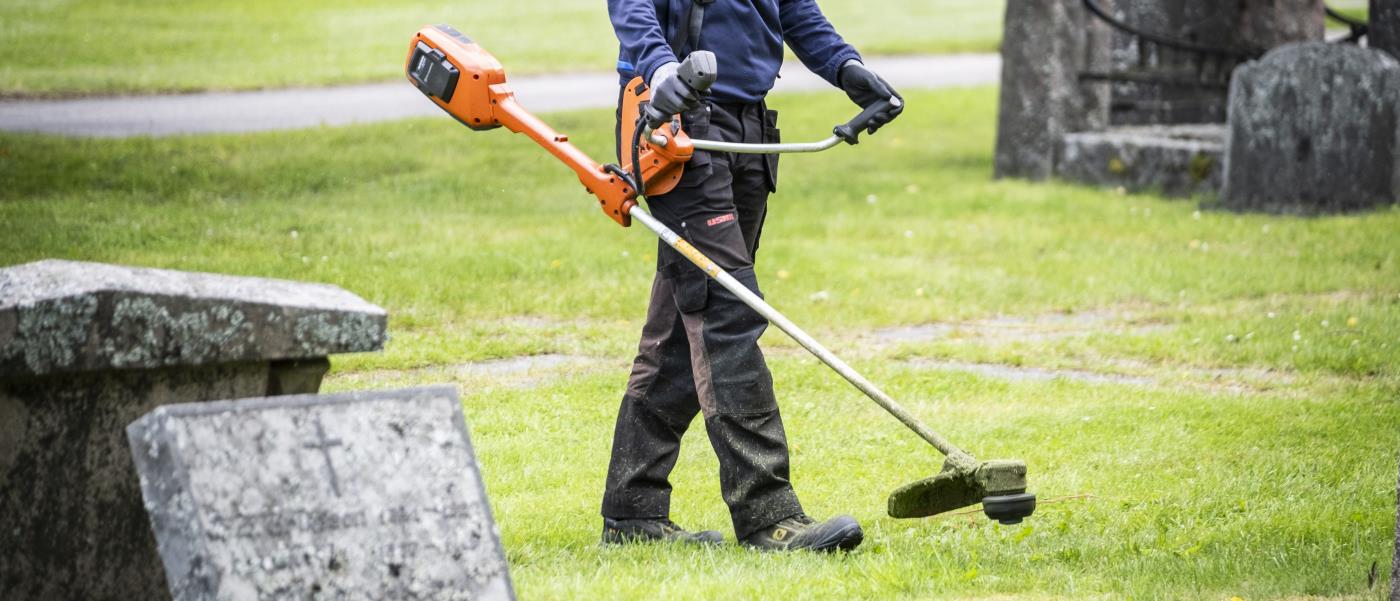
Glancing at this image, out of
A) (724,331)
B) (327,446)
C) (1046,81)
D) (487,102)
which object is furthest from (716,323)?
(1046,81)

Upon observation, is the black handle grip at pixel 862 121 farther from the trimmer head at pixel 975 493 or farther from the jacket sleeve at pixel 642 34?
the trimmer head at pixel 975 493

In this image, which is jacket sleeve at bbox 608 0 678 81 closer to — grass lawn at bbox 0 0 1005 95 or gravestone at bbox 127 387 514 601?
gravestone at bbox 127 387 514 601

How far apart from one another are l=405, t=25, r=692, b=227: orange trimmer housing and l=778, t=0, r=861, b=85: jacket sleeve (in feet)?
2.21

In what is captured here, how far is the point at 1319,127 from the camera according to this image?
32.3 feet

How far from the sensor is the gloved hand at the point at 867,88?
171 inches

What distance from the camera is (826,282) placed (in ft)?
26.9

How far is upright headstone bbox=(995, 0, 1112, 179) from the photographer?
11.4m

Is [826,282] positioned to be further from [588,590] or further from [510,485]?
[588,590]

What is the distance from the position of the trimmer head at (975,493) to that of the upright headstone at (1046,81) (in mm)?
7835

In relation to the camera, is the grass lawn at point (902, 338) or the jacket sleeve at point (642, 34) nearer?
the jacket sleeve at point (642, 34)

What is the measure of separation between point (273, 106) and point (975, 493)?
12227mm

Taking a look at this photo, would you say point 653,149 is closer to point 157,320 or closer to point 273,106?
point 157,320


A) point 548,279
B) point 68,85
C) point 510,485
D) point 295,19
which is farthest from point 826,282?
point 295,19

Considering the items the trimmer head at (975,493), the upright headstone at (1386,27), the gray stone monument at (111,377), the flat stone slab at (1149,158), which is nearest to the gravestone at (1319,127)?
the flat stone slab at (1149,158)
